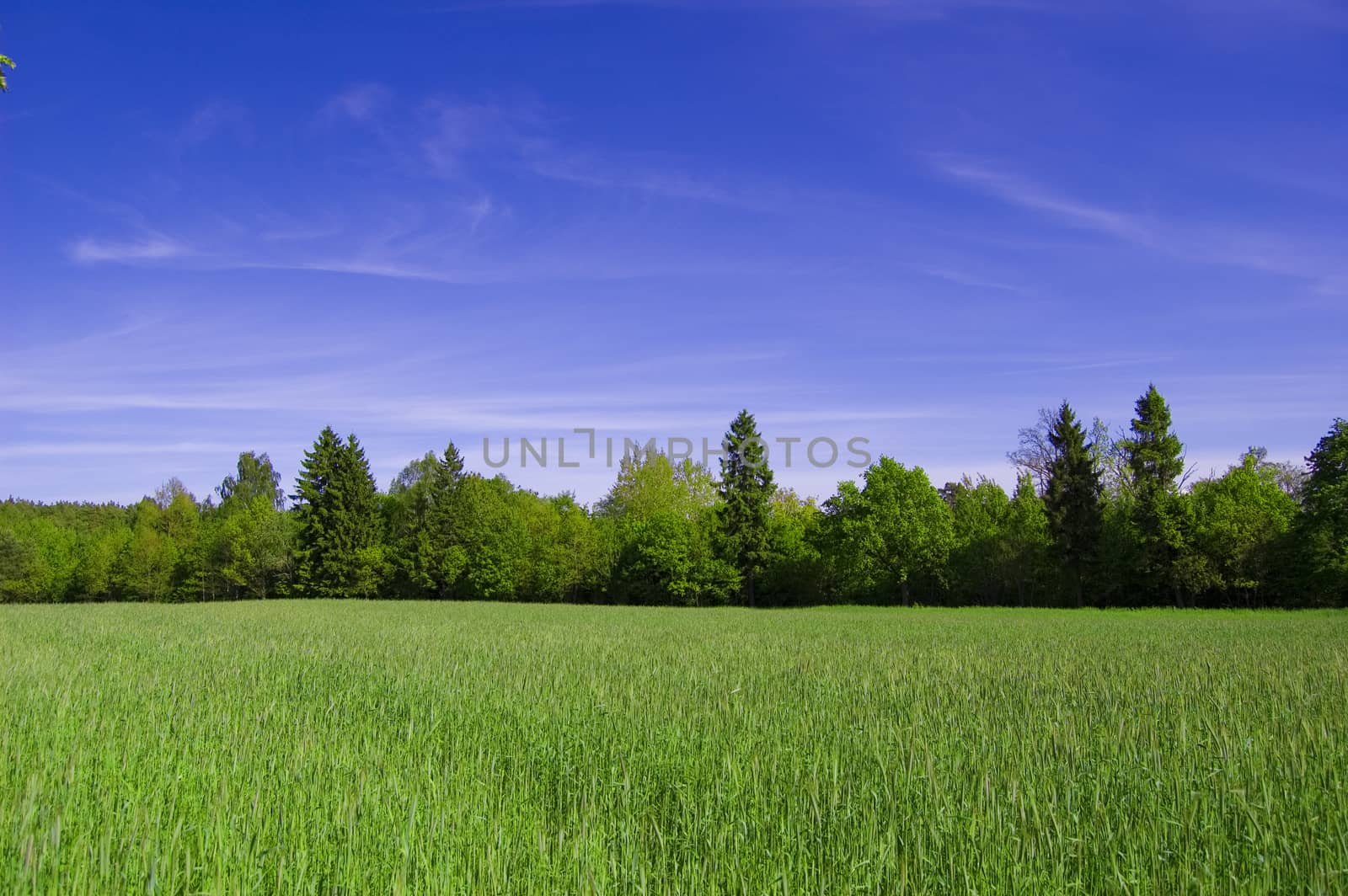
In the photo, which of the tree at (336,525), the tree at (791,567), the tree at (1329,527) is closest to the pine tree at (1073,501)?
the tree at (1329,527)

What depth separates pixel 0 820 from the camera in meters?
4.17

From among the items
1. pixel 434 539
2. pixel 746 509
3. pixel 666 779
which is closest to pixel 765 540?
pixel 746 509

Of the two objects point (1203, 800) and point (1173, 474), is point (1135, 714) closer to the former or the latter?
point (1203, 800)

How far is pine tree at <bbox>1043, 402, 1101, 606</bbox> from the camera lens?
4772 centimetres

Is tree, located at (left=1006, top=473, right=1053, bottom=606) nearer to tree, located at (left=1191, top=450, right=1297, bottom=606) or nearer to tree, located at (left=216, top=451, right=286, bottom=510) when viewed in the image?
tree, located at (left=1191, top=450, right=1297, bottom=606)

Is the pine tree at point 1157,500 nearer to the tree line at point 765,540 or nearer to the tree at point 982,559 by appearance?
the tree line at point 765,540

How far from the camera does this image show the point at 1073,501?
1905 inches

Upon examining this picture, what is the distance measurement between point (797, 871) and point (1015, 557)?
51044 millimetres

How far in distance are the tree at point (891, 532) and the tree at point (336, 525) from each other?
35137mm

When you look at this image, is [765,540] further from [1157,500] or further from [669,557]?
[1157,500]

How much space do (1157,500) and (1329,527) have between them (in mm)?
7625

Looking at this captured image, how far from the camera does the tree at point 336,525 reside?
61.0m

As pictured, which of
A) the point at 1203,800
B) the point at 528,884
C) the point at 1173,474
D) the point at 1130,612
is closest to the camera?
the point at 528,884

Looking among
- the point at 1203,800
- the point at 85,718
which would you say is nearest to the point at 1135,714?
the point at 1203,800
